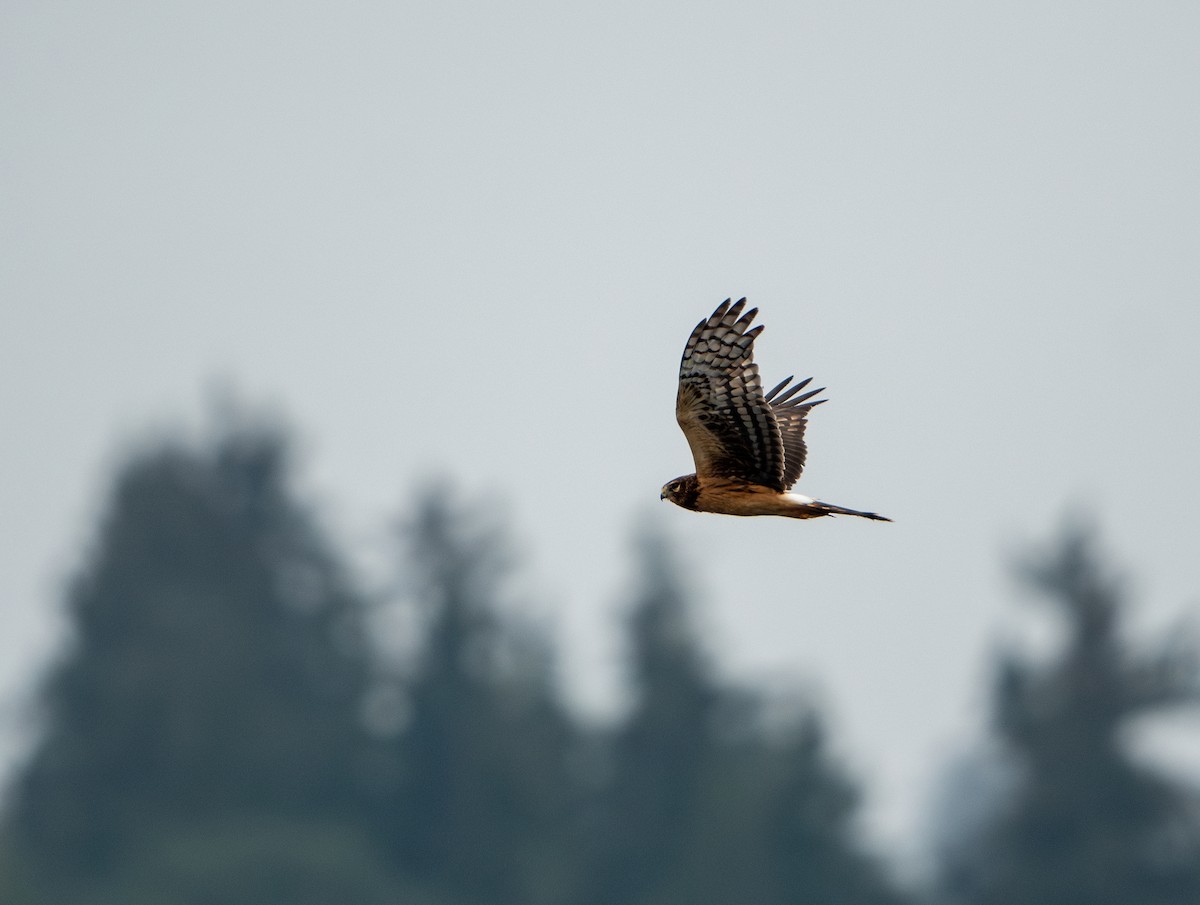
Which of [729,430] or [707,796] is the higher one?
[707,796]

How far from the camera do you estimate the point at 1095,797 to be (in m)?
53.8

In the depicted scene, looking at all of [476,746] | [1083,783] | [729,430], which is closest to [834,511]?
[729,430]

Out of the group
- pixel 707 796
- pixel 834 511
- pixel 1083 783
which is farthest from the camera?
pixel 707 796

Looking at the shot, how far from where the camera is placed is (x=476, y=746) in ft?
213

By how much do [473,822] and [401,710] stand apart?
8135 millimetres

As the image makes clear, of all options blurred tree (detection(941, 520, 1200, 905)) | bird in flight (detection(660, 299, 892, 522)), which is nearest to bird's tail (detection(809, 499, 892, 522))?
bird in flight (detection(660, 299, 892, 522))

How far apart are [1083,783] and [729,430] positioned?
42.7 meters

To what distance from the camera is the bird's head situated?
14.1 m

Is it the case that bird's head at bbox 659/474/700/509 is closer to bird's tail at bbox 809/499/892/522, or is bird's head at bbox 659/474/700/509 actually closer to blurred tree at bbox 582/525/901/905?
bird's tail at bbox 809/499/892/522

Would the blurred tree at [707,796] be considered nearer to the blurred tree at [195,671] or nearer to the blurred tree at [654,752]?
the blurred tree at [654,752]

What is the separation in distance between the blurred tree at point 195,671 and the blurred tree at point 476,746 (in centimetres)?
236

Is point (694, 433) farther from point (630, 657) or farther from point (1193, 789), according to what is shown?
point (630, 657)

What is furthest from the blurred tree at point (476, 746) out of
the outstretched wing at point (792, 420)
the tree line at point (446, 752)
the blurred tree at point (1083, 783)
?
the outstretched wing at point (792, 420)

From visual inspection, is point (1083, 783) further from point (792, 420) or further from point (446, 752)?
point (792, 420)
